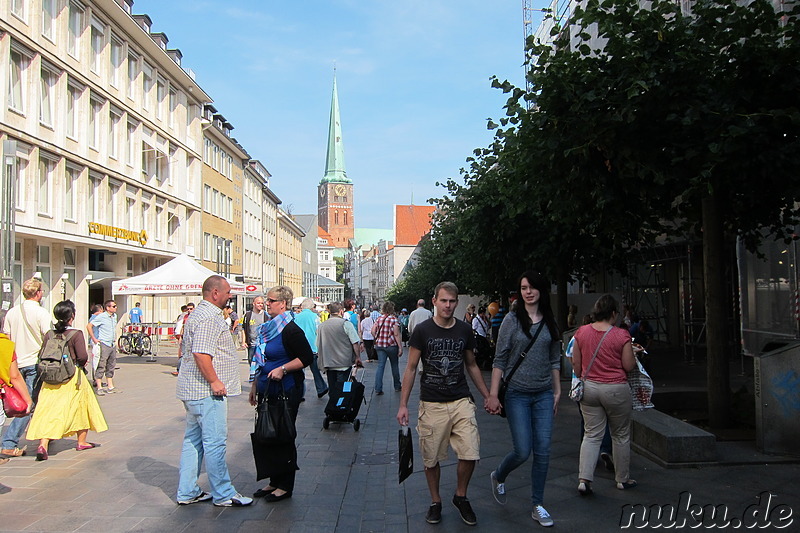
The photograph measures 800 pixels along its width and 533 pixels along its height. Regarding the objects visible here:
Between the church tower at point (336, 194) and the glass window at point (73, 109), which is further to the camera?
the church tower at point (336, 194)

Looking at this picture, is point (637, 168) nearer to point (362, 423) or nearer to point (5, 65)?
point (362, 423)

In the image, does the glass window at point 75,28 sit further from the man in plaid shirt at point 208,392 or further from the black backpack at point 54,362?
the man in plaid shirt at point 208,392

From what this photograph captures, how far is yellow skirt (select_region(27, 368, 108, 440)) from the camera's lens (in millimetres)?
7633

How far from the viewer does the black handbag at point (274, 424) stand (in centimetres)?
593

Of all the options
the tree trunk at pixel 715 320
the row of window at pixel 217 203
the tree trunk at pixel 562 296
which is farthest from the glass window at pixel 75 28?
the tree trunk at pixel 715 320

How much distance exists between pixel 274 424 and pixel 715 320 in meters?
5.44

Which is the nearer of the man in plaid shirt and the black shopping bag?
the black shopping bag

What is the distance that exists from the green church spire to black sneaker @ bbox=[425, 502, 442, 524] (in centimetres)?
14831

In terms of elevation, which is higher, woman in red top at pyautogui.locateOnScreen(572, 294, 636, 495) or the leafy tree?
the leafy tree

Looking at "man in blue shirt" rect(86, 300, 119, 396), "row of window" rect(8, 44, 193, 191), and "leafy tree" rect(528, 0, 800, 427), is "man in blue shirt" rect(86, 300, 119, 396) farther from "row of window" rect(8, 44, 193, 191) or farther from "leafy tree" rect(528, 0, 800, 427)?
"row of window" rect(8, 44, 193, 191)

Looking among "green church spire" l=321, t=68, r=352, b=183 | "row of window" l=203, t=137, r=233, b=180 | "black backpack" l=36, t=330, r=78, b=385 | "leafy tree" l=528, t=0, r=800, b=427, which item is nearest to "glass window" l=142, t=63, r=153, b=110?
"row of window" l=203, t=137, r=233, b=180

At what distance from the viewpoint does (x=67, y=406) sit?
309 inches

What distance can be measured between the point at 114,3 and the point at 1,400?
82.0ft

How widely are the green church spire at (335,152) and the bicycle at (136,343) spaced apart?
422ft
